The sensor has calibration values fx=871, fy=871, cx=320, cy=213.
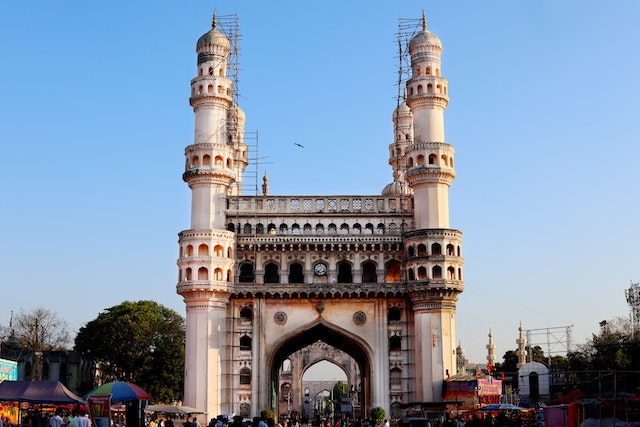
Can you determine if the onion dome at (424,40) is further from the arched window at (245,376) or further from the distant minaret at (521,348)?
the distant minaret at (521,348)

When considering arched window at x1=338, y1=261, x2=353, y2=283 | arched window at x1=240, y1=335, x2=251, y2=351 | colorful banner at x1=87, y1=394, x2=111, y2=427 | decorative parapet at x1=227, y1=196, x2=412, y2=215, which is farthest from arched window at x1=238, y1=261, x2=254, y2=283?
colorful banner at x1=87, y1=394, x2=111, y2=427

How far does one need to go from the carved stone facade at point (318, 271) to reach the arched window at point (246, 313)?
12.3 inches

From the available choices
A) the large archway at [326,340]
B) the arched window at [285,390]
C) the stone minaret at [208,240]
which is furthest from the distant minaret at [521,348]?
the stone minaret at [208,240]

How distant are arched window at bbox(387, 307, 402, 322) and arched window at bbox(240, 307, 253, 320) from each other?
9.45 m

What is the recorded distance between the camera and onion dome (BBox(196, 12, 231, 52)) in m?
63.3

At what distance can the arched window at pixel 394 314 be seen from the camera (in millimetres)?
59656

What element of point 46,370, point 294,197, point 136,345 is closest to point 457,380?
point 294,197

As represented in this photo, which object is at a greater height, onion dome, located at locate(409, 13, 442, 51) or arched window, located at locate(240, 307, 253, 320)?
onion dome, located at locate(409, 13, 442, 51)

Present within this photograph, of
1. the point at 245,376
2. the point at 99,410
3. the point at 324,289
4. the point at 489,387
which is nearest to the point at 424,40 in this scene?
the point at 324,289

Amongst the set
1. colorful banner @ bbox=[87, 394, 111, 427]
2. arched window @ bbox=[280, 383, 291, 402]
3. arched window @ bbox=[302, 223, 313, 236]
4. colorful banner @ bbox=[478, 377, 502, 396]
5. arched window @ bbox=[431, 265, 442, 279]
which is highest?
arched window @ bbox=[302, 223, 313, 236]

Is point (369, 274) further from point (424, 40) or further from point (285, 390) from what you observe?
point (285, 390)

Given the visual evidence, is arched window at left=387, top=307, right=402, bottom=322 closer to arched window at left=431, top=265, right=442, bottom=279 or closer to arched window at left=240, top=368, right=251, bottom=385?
arched window at left=431, top=265, right=442, bottom=279

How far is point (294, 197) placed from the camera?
61.0 meters

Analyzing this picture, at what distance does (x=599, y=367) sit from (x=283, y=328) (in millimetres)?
24988
